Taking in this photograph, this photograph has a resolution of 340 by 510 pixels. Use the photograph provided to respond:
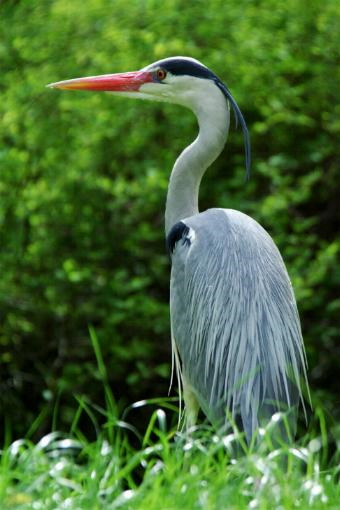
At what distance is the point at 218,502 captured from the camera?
9.51ft

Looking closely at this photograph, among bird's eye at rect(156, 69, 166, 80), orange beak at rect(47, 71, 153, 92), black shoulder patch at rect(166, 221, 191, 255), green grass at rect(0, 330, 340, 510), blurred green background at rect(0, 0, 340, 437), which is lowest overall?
blurred green background at rect(0, 0, 340, 437)

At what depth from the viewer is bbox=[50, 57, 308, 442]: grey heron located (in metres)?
4.44

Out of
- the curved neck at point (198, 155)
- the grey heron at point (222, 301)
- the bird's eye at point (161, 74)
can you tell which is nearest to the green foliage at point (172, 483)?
the grey heron at point (222, 301)

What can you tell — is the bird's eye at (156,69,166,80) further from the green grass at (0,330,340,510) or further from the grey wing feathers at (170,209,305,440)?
the green grass at (0,330,340,510)

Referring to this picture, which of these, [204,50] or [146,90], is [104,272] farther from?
[146,90]

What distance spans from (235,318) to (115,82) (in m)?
1.50

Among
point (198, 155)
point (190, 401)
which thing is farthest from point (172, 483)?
point (198, 155)

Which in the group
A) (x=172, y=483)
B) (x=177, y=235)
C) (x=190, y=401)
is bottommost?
(x=190, y=401)

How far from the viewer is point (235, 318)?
4.57 metres

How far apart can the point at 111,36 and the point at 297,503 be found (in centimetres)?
493

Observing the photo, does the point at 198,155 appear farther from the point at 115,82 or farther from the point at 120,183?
the point at 120,183

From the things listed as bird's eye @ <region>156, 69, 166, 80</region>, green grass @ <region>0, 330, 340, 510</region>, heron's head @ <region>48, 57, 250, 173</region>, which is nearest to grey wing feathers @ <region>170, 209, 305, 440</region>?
heron's head @ <region>48, 57, 250, 173</region>

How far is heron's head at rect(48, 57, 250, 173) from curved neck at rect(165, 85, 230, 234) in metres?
0.04

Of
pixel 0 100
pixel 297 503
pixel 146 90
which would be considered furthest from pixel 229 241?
pixel 0 100
